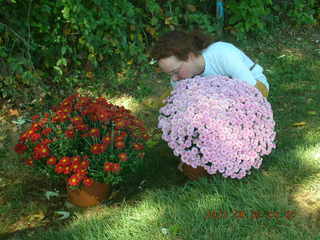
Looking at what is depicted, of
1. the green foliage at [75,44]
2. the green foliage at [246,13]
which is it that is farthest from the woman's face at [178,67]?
the green foliage at [246,13]

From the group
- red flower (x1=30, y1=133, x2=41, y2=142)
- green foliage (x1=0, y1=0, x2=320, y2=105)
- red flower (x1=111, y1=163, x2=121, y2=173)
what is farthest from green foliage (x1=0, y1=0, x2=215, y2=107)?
red flower (x1=111, y1=163, x2=121, y2=173)

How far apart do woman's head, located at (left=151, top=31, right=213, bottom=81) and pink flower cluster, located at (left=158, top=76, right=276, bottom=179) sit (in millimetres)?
254

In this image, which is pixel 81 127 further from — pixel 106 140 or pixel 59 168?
pixel 59 168

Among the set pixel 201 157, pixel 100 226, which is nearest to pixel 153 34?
pixel 201 157

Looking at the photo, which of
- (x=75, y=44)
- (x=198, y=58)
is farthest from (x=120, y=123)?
(x=75, y=44)

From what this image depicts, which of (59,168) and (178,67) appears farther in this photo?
(178,67)

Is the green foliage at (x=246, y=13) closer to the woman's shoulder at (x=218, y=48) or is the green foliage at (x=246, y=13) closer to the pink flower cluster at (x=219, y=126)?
the woman's shoulder at (x=218, y=48)

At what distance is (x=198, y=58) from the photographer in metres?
2.98

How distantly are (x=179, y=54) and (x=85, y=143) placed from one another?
2.74 ft

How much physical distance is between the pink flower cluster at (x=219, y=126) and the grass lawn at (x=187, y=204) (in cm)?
18

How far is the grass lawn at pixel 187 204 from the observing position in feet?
7.72

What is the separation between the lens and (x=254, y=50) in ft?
17.5

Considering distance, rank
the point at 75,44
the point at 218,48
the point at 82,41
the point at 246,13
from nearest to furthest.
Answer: the point at 218,48 < the point at 82,41 < the point at 75,44 < the point at 246,13
